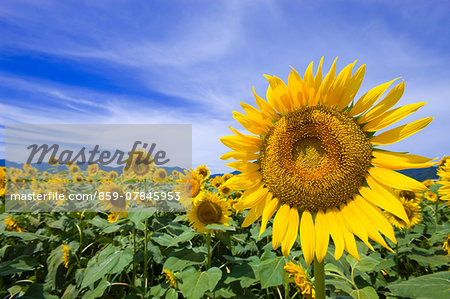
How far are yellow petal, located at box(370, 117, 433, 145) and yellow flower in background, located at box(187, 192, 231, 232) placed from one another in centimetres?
165

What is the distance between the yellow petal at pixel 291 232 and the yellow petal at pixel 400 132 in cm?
50

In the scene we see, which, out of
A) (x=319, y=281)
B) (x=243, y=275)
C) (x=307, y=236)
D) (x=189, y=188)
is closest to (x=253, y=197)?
(x=307, y=236)

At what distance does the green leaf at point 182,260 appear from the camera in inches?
88.3

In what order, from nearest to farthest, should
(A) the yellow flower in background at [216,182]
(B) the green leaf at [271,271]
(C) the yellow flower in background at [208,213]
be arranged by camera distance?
(B) the green leaf at [271,271], (C) the yellow flower in background at [208,213], (A) the yellow flower in background at [216,182]

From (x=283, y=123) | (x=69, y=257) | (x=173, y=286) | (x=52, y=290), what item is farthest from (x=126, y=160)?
(x=283, y=123)

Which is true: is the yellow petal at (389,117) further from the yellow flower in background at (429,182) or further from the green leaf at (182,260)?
the yellow flower in background at (429,182)

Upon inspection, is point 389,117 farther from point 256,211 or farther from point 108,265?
point 108,265

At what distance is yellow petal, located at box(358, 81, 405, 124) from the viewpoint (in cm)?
119

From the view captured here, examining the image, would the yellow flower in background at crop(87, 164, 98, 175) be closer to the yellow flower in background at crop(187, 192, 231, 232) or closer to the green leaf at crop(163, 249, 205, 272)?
the yellow flower in background at crop(187, 192, 231, 232)

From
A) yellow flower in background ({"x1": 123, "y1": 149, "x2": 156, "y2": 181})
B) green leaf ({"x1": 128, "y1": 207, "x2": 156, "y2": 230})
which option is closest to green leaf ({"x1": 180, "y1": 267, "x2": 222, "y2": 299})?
green leaf ({"x1": 128, "y1": 207, "x2": 156, "y2": 230})

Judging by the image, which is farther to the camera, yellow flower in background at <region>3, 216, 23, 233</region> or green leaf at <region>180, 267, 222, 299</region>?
yellow flower in background at <region>3, 216, 23, 233</region>

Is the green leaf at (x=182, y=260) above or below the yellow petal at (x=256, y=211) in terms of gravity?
below

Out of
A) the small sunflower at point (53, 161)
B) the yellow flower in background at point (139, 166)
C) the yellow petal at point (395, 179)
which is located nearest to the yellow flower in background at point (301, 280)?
the yellow petal at point (395, 179)

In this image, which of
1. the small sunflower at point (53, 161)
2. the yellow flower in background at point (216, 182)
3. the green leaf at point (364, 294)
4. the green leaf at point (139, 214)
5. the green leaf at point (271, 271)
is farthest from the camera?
the small sunflower at point (53, 161)
